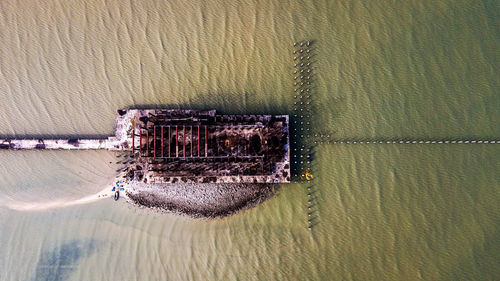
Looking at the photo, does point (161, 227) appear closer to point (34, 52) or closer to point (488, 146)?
point (34, 52)

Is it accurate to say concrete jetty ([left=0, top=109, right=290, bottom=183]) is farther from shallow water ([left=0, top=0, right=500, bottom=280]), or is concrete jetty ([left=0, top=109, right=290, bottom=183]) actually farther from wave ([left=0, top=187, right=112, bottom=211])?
wave ([left=0, top=187, right=112, bottom=211])

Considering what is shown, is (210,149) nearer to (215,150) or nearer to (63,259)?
(215,150)

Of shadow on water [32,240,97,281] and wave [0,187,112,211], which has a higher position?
wave [0,187,112,211]

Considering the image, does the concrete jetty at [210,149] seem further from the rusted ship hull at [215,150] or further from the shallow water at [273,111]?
the shallow water at [273,111]

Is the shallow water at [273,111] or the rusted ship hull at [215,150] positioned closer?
the rusted ship hull at [215,150]

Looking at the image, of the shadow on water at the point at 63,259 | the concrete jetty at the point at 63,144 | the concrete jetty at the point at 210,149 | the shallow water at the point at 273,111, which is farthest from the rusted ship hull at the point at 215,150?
the shadow on water at the point at 63,259

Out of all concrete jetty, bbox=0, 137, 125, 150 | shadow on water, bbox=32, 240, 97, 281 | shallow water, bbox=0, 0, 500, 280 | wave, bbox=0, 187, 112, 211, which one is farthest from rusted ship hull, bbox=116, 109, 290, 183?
shadow on water, bbox=32, 240, 97, 281
